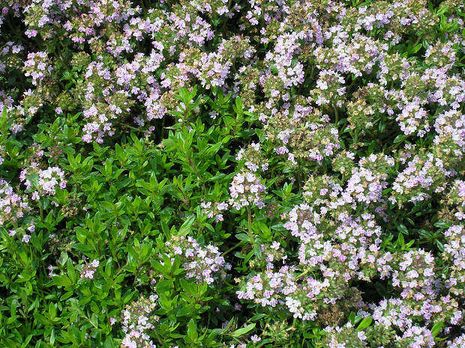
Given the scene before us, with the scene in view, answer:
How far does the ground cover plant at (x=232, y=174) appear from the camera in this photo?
4395mm

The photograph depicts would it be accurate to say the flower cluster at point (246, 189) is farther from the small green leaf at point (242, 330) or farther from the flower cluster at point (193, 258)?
the small green leaf at point (242, 330)

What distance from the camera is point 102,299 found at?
4.41 meters

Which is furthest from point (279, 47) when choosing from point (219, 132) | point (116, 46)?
point (116, 46)

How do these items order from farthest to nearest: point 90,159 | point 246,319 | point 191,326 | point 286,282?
1. point 90,159
2. point 246,319
3. point 286,282
4. point 191,326

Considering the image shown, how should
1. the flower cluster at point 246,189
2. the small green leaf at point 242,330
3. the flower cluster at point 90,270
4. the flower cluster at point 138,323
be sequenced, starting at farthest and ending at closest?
the flower cluster at point 246,189 → the flower cluster at point 90,270 → the small green leaf at point 242,330 → the flower cluster at point 138,323

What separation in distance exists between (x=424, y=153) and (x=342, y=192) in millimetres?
829

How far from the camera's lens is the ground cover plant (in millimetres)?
4395

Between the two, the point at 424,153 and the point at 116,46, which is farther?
the point at 116,46

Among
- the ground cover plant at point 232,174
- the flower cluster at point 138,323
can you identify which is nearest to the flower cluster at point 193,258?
the ground cover plant at point 232,174

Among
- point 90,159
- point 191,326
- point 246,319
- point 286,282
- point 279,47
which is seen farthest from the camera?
point 279,47

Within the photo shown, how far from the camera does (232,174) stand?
4.96 meters

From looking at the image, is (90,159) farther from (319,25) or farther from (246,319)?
(319,25)

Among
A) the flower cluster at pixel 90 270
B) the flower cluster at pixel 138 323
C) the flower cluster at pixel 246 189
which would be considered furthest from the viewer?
the flower cluster at pixel 246 189

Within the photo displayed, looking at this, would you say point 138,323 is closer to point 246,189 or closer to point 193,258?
point 193,258
